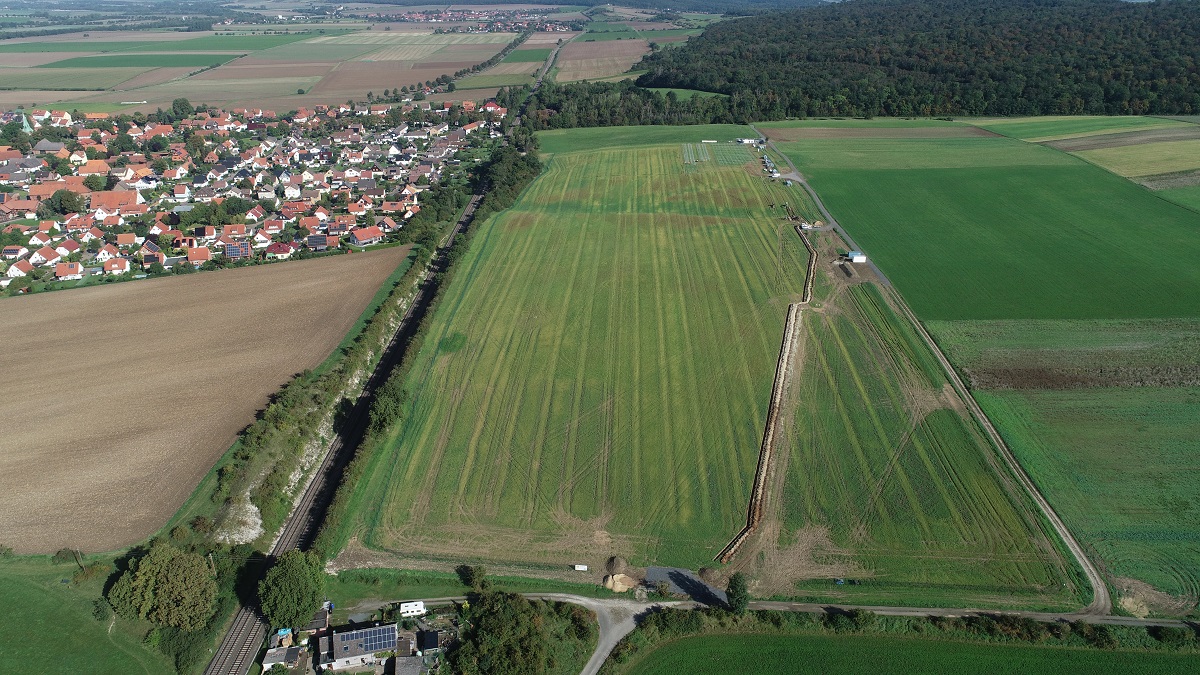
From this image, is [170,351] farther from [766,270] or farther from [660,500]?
[766,270]

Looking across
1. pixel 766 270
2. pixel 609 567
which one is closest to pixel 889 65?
pixel 766 270

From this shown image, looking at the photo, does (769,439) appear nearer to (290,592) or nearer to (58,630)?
(290,592)

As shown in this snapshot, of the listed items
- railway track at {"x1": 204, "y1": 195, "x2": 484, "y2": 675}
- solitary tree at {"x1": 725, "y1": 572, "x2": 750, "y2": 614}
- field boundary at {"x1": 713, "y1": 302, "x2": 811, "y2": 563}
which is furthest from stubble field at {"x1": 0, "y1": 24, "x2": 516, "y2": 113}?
solitary tree at {"x1": 725, "y1": 572, "x2": 750, "y2": 614}

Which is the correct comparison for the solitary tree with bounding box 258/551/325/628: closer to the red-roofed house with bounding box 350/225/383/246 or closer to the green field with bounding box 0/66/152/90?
the red-roofed house with bounding box 350/225/383/246

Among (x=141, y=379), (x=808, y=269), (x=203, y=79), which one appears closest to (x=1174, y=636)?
(x=808, y=269)

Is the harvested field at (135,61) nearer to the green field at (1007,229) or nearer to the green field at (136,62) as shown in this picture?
the green field at (136,62)

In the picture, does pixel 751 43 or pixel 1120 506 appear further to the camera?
pixel 751 43
